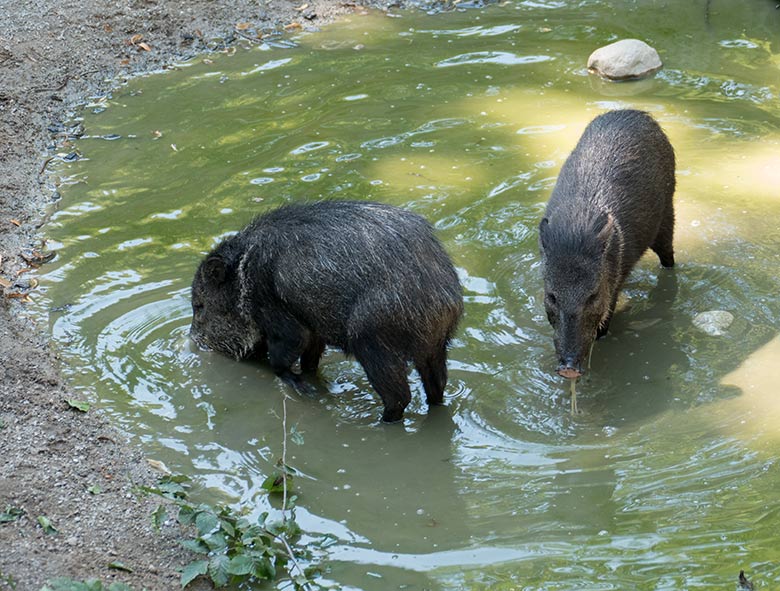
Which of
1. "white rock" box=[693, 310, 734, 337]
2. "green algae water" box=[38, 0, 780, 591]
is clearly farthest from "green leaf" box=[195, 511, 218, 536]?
"white rock" box=[693, 310, 734, 337]

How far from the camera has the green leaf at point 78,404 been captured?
18.8 feet

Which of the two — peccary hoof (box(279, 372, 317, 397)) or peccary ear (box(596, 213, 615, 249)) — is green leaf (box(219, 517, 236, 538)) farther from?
peccary ear (box(596, 213, 615, 249))

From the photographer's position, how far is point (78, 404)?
5770 mm

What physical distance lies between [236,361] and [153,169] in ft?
9.66

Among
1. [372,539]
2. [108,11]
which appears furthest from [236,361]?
[108,11]

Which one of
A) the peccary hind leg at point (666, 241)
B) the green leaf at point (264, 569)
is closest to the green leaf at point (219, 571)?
the green leaf at point (264, 569)

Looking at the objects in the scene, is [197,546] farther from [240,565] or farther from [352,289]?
[352,289]

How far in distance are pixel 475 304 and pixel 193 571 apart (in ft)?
9.96

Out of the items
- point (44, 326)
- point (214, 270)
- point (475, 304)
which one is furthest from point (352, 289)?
point (44, 326)

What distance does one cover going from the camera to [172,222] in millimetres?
7980

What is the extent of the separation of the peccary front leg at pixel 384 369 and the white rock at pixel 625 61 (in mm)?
5704

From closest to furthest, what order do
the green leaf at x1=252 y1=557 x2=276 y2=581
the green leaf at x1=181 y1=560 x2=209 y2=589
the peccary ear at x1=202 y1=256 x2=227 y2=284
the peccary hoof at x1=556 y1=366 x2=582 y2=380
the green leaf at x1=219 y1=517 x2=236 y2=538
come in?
the green leaf at x1=181 y1=560 x2=209 y2=589 < the green leaf at x1=252 y1=557 x2=276 y2=581 < the green leaf at x1=219 y1=517 x2=236 y2=538 < the peccary hoof at x1=556 y1=366 x2=582 y2=380 < the peccary ear at x1=202 y1=256 x2=227 y2=284

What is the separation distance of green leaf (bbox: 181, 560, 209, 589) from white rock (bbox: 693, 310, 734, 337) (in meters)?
3.52

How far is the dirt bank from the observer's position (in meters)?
4.47
